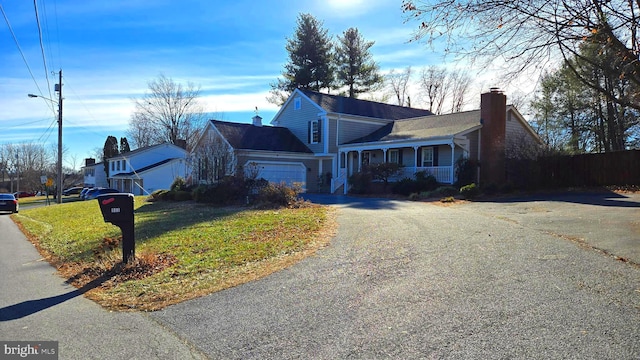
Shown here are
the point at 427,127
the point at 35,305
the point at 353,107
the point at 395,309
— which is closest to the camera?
the point at 395,309

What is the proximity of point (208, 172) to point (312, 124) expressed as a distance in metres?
10.4

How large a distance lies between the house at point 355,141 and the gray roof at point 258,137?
7cm

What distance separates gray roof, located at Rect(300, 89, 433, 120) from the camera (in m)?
30.7

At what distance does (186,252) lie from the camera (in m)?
8.72

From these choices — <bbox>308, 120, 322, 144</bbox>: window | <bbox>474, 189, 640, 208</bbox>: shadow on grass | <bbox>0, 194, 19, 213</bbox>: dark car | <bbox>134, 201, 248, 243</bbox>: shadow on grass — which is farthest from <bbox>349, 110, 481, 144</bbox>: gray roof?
<bbox>0, 194, 19, 213</bbox>: dark car

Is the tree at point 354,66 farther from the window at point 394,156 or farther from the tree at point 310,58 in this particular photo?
the window at point 394,156

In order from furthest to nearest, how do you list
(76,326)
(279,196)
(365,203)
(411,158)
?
(411,158) < (365,203) < (279,196) < (76,326)

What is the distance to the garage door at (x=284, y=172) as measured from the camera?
28000 mm

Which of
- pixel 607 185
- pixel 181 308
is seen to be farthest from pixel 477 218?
pixel 607 185

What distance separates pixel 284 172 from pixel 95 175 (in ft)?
152

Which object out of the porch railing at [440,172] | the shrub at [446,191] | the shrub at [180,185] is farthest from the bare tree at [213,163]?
the shrub at [446,191]

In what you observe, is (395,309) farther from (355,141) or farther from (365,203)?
(355,141)

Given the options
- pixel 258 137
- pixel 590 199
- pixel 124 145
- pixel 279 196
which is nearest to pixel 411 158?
pixel 258 137

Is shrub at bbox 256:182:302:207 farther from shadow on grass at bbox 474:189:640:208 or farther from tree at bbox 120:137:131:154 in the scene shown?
tree at bbox 120:137:131:154
